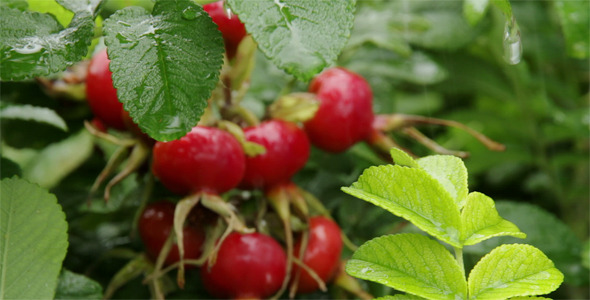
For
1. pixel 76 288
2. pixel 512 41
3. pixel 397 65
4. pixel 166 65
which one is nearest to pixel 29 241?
pixel 76 288

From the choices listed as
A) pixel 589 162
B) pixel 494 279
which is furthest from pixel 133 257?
pixel 589 162

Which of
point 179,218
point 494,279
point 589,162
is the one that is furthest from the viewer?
point 589,162

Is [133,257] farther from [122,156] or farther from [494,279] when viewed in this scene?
[494,279]

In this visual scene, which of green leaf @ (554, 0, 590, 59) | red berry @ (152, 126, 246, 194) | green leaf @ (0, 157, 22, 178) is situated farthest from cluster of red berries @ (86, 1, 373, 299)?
green leaf @ (554, 0, 590, 59)

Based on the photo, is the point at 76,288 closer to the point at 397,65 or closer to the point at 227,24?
the point at 227,24

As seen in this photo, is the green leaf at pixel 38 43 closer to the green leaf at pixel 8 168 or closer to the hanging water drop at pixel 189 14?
the hanging water drop at pixel 189 14

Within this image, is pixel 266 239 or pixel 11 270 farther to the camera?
pixel 266 239

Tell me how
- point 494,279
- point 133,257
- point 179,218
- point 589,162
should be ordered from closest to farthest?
point 494,279
point 179,218
point 133,257
point 589,162
